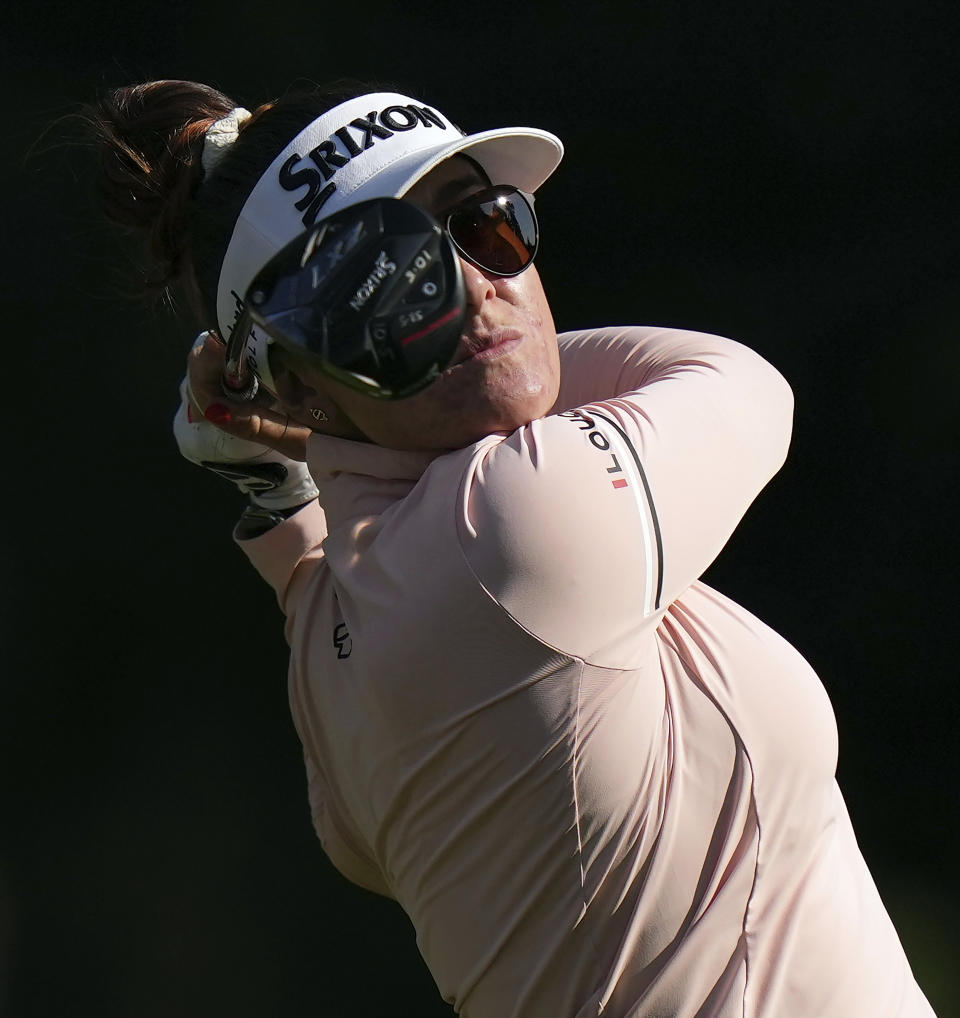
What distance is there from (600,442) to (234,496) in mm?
1357

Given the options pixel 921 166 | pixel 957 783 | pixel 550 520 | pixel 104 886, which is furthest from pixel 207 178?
pixel 957 783

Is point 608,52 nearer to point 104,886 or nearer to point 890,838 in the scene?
point 890,838

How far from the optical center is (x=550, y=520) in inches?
32.7

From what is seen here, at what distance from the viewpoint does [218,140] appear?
1.14 metres

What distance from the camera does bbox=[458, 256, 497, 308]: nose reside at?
3.25 ft

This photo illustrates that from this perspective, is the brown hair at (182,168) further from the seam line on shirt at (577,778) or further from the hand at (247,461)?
the seam line on shirt at (577,778)

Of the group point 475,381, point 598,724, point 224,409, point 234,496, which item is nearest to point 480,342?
point 475,381

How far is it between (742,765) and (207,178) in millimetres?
692

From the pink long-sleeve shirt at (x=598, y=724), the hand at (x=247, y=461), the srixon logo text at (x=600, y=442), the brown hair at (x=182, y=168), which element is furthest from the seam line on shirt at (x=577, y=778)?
the hand at (x=247, y=461)

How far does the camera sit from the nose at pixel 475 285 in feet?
3.25

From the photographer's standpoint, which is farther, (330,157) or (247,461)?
(247,461)

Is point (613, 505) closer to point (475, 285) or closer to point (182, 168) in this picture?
point (475, 285)

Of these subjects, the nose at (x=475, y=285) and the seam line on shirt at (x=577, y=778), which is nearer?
the seam line on shirt at (x=577, y=778)

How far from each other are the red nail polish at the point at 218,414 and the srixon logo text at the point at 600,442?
54 centimetres
